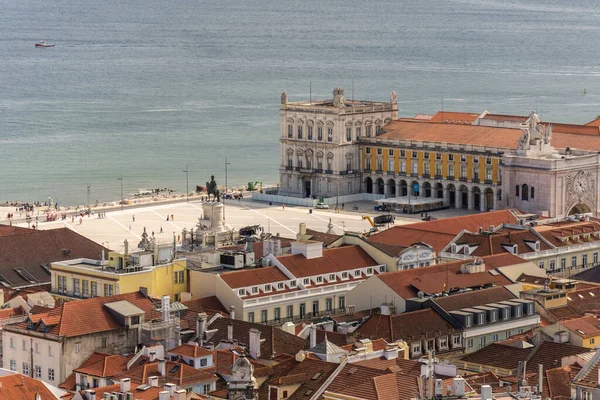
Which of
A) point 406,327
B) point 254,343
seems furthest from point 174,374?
Result: point 406,327

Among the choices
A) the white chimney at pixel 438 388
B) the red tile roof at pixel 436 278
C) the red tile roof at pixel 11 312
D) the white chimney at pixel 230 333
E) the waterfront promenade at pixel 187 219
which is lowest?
the waterfront promenade at pixel 187 219

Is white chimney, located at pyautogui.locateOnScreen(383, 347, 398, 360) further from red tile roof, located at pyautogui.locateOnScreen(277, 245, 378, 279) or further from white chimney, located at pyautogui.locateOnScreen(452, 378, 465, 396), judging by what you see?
red tile roof, located at pyautogui.locateOnScreen(277, 245, 378, 279)

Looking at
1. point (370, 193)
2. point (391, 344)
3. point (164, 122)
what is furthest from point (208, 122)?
point (391, 344)

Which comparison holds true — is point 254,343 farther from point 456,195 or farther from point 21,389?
point 456,195

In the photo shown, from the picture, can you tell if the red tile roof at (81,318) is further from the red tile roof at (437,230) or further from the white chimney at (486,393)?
the white chimney at (486,393)

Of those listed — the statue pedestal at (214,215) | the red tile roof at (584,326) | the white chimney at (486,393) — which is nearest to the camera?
the white chimney at (486,393)

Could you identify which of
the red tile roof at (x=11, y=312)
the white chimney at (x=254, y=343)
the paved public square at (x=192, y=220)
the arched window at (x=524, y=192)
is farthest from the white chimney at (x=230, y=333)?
the arched window at (x=524, y=192)
